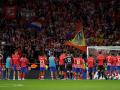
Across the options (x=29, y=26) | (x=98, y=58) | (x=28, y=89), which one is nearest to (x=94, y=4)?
(x=29, y=26)

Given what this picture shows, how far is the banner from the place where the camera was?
34981 millimetres

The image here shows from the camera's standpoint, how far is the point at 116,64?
26406 mm

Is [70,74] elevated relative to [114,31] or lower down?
lower down

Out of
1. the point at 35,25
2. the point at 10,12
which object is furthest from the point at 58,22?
the point at 10,12

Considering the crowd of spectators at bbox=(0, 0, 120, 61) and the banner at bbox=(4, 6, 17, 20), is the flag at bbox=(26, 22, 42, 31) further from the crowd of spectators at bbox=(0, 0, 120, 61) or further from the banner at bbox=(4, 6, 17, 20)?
the banner at bbox=(4, 6, 17, 20)

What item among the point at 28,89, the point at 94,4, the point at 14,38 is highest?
the point at 94,4

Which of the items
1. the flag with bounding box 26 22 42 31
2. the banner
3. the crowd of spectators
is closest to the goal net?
the crowd of spectators

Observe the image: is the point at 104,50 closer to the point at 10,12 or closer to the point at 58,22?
the point at 58,22

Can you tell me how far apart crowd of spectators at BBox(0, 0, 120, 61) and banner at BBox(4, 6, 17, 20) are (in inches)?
8.6

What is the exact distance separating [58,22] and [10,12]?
11.9 feet

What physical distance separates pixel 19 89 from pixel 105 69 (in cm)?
819

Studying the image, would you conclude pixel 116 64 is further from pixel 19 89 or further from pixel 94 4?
pixel 94 4

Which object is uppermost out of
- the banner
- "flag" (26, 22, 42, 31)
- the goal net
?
the banner

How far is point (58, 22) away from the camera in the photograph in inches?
1373
